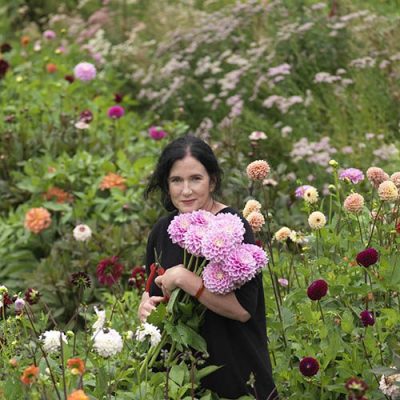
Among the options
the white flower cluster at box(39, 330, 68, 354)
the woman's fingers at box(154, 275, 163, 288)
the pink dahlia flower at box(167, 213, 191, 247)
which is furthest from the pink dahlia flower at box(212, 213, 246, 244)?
the white flower cluster at box(39, 330, 68, 354)

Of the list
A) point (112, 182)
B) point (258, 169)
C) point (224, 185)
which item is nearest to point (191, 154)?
point (258, 169)

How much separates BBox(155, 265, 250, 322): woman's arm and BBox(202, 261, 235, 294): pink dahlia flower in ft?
0.19

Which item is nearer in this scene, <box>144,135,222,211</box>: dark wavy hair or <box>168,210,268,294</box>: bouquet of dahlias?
<box>168,210,268,294</box>: bouquet of dahlias

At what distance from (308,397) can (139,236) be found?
93.2 inches

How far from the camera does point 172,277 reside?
261cm

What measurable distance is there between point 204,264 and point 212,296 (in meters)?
0.12

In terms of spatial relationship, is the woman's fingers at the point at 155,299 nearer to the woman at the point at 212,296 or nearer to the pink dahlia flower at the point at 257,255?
the woman at the point at 212,296

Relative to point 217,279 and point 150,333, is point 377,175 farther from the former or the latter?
point 150,333

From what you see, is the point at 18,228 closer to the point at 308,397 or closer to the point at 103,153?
the point at 103,153

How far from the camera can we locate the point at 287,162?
6035 millimetres

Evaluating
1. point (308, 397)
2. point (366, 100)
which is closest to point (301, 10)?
point (366, 100)

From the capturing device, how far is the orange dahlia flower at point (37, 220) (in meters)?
5.38

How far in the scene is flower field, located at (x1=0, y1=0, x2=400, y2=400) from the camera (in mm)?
2707

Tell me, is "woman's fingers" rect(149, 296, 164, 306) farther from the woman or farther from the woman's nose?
the woman's nose
